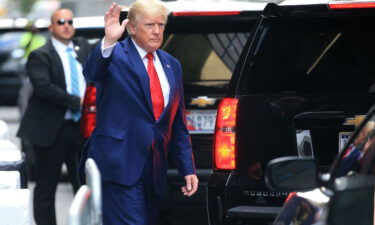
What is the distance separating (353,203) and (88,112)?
5.17 metres

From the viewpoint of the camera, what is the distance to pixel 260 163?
7.19m

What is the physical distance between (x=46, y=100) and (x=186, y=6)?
59.7 inches

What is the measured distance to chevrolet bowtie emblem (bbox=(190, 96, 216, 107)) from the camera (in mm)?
9180

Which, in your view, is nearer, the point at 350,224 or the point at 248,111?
the point at 350,224

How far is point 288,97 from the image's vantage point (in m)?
7.11

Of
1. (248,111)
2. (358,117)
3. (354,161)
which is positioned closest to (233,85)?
(248,111)

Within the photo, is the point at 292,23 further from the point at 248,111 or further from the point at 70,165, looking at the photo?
the point at 70,165

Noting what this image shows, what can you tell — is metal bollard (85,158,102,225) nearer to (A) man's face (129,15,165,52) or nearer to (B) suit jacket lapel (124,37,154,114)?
(B) suit jacket lapel (124,37,154,114)

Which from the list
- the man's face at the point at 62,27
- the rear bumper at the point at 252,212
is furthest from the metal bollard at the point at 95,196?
the man's face at the point at 62,27

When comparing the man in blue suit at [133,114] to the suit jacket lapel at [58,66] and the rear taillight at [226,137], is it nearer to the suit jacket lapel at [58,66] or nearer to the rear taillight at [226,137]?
the rear taillight at [226,137]

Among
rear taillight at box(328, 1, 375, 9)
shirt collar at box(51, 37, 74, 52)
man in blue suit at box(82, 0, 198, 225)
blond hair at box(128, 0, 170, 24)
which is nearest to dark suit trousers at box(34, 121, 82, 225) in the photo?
shirt collar at box(51, 37, 74, 52)

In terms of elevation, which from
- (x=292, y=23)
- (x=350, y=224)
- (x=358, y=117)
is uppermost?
(x=292, y=23)

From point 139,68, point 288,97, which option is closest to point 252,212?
point 288,97

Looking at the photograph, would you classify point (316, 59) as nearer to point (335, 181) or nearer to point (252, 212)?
point (252, 212)
